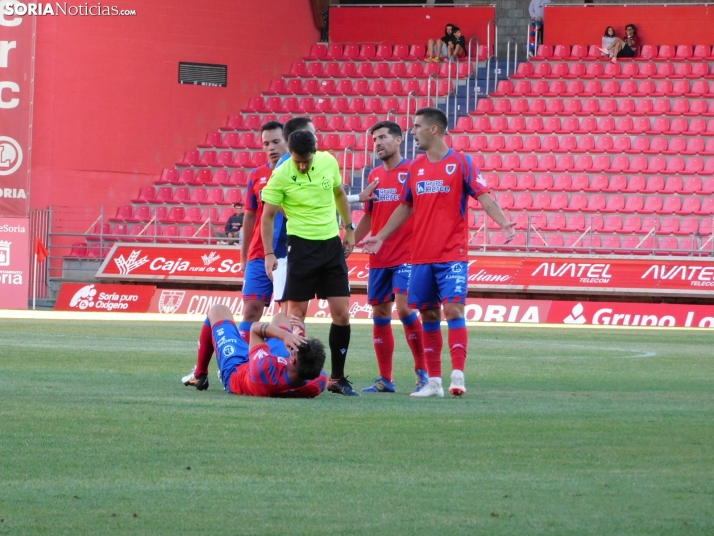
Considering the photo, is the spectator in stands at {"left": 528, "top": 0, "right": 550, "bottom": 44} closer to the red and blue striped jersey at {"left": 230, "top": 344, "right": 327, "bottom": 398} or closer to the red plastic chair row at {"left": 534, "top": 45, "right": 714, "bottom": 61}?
the red plastic chair row at {"left": 534, "top": 45, "right": 714, "bottom": 61}

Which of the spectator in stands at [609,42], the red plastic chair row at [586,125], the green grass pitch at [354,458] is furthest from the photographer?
the spectator in stands at [609,42]

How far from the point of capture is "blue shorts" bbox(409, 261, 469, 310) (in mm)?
9258

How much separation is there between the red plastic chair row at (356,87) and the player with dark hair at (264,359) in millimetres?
23347

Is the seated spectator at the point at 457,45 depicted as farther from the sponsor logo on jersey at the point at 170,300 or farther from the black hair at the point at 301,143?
the black hair at the point at 301,143

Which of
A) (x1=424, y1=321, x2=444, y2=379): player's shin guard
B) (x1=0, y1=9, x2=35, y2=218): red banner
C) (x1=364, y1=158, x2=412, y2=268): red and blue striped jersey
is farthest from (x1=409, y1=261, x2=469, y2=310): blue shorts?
(x1=0, y1=9, x2=35, y2=218): red banner

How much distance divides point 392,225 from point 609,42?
2393 centimetres

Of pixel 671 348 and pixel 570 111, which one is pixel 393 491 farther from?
pixel 570 111

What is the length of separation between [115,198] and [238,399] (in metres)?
22.6

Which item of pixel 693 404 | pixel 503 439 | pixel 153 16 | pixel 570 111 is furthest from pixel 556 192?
pixel 503 439

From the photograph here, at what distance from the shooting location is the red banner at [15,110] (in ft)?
93.4

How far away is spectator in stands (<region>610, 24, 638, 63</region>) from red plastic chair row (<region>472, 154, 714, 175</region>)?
3.98 meters

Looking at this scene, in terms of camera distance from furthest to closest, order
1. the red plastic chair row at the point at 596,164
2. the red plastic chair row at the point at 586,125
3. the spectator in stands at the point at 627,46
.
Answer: the spectator in stands at the point at 627,46 → the red plastic chair row at the point at 586,125 → the red plastic chair row at the point at 596,164

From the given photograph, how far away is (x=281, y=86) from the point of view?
33.8 m

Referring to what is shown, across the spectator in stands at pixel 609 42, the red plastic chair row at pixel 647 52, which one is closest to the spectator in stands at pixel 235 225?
the red plastic chair row at pixel 647 52
